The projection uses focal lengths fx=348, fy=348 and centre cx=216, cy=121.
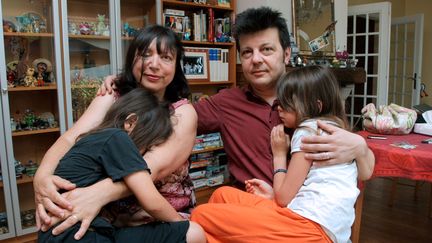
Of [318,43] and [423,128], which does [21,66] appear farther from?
[318,43]

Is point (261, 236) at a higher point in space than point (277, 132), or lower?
lower

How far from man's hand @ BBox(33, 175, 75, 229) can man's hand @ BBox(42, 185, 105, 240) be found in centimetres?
1

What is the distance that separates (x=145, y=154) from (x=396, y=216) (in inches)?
101

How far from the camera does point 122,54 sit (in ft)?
9.57

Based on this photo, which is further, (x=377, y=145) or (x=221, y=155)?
(x=221, y=155)

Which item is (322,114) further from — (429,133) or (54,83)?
(54,83)

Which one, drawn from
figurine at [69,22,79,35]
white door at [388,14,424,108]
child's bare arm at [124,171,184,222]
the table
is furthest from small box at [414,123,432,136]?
white door at [388,14,424,108]

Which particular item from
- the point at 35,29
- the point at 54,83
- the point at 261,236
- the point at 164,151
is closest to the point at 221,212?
the point at 261,236

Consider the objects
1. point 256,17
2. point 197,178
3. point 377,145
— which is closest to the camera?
point 256,17

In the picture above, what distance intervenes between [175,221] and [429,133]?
61.5 inches

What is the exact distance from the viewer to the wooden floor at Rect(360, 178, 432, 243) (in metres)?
2.52

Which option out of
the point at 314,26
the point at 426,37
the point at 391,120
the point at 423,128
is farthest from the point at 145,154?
the point at 426,37

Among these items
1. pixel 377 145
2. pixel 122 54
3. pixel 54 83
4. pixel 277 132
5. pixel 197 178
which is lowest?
pixel 197 178

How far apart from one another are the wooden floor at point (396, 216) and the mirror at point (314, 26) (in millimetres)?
1649
